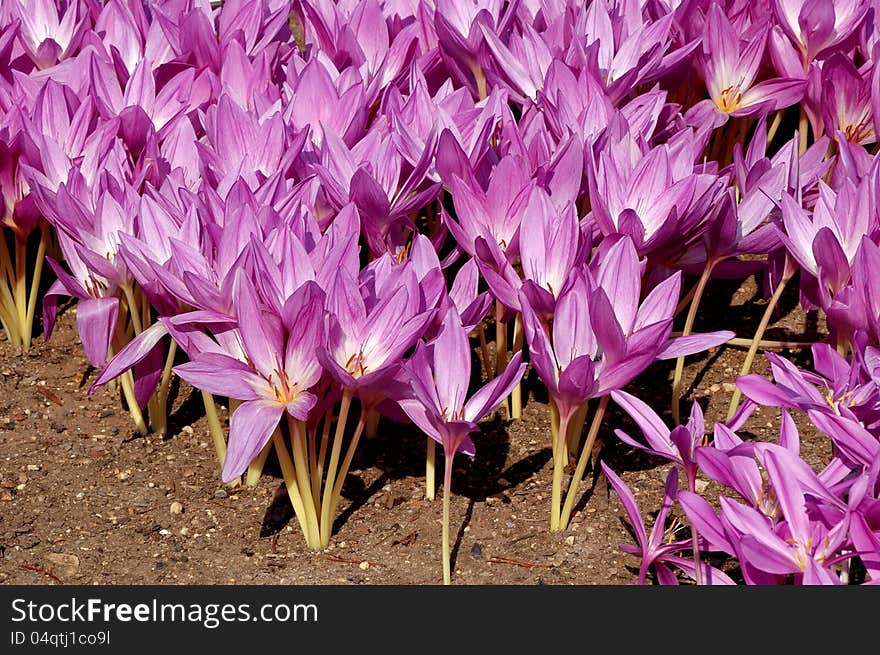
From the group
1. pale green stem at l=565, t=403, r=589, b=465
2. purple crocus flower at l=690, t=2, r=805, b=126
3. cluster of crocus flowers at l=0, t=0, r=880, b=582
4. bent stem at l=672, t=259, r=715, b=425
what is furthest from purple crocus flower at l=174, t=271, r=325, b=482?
purple crocus flower at l=690, t=2, r=805, b=126

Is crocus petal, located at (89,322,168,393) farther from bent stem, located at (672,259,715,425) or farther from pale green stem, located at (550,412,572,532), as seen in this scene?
bent stem, located at (672,259,715,425)

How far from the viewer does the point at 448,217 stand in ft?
6.45

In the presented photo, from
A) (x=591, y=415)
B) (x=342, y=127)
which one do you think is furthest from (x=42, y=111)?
(x=591, y=415)

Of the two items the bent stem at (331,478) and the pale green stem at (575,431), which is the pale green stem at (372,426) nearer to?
the bent stem at (331,478)

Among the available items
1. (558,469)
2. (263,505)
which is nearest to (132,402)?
(263,505)

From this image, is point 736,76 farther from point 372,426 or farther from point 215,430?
point 215,430

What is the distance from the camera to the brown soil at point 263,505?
75.4 inches

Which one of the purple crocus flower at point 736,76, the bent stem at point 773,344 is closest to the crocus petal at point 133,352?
the bent stem at point 773,344

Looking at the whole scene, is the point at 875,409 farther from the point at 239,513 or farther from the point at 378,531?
the point at 239,513

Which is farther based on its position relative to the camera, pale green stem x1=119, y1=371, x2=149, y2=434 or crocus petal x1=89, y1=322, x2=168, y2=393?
pale green stem x1=119, y1=371, x2=149, y2=434

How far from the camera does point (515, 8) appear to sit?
2.65 meters

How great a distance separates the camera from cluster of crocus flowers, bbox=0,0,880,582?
1.72 meters

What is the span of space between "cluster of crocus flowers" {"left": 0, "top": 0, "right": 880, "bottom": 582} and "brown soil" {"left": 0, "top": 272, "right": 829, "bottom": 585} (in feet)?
0.19

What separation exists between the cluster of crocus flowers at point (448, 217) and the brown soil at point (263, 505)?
0.06 metres
